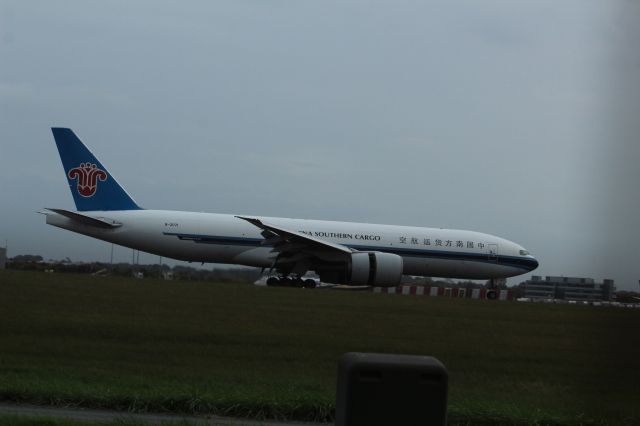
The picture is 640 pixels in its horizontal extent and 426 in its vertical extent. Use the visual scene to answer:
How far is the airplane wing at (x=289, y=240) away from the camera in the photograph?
A: 95.2 feet

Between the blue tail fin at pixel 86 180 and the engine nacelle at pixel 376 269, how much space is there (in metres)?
9.21

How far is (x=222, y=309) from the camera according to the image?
17.9 metres

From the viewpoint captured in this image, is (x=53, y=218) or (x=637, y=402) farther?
(x=53, y=218)

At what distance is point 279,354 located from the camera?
1192 cm

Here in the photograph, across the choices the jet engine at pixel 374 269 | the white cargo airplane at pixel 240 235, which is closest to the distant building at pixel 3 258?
the white cargo airplane at pixel 240 235

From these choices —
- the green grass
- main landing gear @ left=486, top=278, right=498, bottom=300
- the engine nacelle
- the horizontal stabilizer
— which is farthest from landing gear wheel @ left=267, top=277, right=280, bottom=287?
the green grass

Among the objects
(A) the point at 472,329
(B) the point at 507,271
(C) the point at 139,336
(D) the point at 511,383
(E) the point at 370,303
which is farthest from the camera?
(B) the point at 507,271

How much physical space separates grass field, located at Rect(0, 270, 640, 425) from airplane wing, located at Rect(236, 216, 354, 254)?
871 centimetres

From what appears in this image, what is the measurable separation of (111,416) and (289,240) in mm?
21878

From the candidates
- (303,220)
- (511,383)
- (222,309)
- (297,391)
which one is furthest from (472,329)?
(303,220)

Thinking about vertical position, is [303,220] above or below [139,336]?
above

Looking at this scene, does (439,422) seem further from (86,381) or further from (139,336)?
(139,336)

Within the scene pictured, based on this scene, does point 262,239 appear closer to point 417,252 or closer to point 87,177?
point 417,252

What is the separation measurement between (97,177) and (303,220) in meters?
7.31
